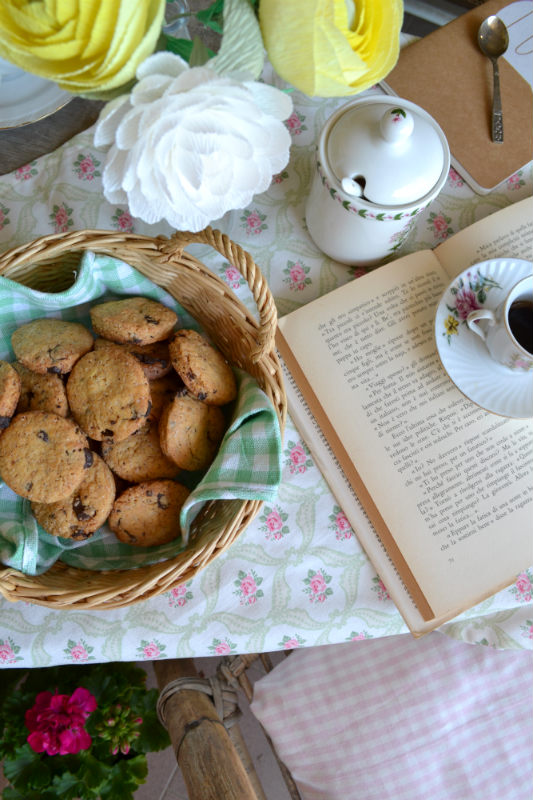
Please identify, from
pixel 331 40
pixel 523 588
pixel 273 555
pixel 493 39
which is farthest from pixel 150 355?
pixel 493 39

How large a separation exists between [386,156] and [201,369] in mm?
289

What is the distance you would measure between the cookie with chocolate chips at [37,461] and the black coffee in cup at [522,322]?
53 centimetres

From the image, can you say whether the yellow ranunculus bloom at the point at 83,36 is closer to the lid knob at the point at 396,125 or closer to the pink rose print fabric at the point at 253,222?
the lid knob at the point at 396,125

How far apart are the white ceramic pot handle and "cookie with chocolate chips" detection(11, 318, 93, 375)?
45 cm

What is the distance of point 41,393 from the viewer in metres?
0.62

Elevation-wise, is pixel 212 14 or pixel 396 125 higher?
pixel 212 14

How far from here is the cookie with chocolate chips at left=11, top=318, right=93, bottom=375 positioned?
60 cm

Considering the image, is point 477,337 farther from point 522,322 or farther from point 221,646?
point 221,646

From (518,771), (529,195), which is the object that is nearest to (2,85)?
(529,195)

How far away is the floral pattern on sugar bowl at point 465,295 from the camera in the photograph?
2.26 ft

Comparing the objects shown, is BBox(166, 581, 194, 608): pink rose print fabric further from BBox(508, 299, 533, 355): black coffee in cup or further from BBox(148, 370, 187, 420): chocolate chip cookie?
BBox(508, 299, 533, 355): black coffee in cup

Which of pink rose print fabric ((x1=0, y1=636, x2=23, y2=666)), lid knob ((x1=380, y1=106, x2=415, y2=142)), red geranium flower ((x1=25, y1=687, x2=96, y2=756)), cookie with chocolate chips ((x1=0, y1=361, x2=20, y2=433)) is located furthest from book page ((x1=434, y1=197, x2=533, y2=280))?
red geranium flower ((x1=25, y1=687, x2=96, y2=756))

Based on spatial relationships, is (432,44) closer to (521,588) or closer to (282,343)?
(282,343)

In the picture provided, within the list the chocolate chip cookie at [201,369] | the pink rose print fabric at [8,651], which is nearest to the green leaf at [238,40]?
the chocolate chip cookie at [201,369]
